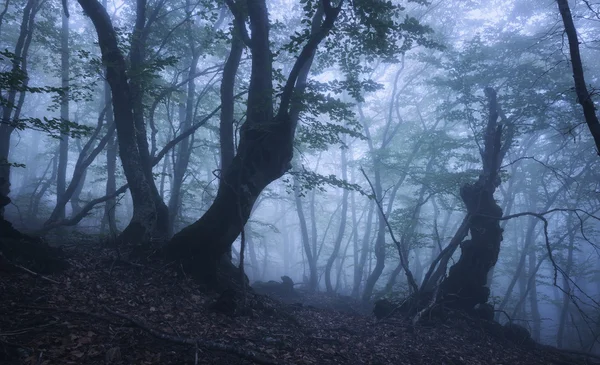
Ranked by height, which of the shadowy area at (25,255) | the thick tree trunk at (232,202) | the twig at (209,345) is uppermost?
the thick tree trunk at (232,202)

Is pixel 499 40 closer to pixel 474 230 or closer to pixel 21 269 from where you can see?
pixel 474 230

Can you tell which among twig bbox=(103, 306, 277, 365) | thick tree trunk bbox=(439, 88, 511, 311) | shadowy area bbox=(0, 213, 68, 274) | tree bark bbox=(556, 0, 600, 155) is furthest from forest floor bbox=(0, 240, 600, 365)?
tree bark bbox=(556, 0, 600, 155)

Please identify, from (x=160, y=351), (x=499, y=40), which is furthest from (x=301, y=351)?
(x=499, y=40)

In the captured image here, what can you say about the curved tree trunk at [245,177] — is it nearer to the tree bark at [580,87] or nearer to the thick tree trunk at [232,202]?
the thick tree trunk at [232,202]

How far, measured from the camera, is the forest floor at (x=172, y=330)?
4434 mm

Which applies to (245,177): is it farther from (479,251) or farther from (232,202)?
(479,251)

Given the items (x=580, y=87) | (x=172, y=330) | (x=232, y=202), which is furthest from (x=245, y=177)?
(x=580, y=87)

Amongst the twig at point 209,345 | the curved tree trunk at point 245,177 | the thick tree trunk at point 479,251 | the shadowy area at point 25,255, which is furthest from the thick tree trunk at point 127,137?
the thick tree trunk at point 479,251

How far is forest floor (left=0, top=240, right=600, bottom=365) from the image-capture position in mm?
4434

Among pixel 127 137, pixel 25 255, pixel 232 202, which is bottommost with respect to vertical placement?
pixel 25 255

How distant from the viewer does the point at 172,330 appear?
564 cm

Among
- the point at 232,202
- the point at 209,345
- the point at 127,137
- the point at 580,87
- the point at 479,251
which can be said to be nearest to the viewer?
the point at 580,87

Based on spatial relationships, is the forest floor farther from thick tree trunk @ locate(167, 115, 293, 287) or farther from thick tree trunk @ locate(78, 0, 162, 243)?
thick tree trunk @ locate(78, 0, 162, 243)

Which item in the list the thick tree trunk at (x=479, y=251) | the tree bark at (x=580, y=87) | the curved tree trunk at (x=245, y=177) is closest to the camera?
the tree bark at (x=580, y=87)
